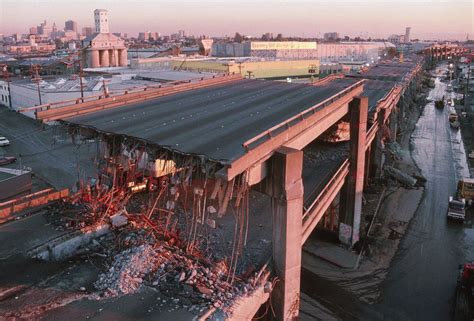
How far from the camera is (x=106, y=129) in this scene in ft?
44.4

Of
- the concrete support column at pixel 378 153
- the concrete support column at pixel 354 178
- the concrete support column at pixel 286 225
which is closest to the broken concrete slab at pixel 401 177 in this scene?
the concrete support column at pixel 378 153

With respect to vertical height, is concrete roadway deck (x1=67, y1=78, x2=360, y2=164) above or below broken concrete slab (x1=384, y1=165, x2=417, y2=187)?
above

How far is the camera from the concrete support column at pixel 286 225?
11531 mm

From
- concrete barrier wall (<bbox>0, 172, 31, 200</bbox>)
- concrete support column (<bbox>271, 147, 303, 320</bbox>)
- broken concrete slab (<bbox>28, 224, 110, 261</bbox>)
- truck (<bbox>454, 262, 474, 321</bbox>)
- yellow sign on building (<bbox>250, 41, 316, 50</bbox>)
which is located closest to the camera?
concrete support column (<bbox>271, 147, 303, 320</bbox>)

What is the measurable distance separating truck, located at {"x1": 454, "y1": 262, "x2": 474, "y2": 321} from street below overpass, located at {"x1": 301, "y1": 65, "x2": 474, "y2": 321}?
35 centimetres

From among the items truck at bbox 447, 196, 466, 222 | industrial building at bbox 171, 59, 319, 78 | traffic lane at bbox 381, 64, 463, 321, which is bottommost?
traffic lane at bbox 381, 64, 463, 321

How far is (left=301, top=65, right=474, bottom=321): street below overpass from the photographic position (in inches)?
636

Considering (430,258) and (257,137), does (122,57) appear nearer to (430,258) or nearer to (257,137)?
(430,258)

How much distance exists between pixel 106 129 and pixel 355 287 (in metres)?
11.9

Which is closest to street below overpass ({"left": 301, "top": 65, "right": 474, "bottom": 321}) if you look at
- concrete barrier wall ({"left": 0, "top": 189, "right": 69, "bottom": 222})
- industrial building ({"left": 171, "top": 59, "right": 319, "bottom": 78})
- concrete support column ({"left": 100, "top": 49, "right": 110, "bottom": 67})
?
concrete barrier wall ({"left": 0, "top": 189, "right": 69, "bottom": 222})

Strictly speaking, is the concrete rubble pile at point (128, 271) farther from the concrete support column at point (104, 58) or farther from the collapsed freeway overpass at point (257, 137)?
the concrete support column at point (104, 58)

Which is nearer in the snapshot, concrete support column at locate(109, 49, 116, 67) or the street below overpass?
the street below overpass

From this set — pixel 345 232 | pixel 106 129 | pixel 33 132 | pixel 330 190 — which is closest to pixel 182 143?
pixel 106 129

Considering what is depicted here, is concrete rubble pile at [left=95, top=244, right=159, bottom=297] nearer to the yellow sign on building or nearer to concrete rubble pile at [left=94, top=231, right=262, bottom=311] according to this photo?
concrete rubble pile at [left=94, top=231, right=262, bottom=311]
